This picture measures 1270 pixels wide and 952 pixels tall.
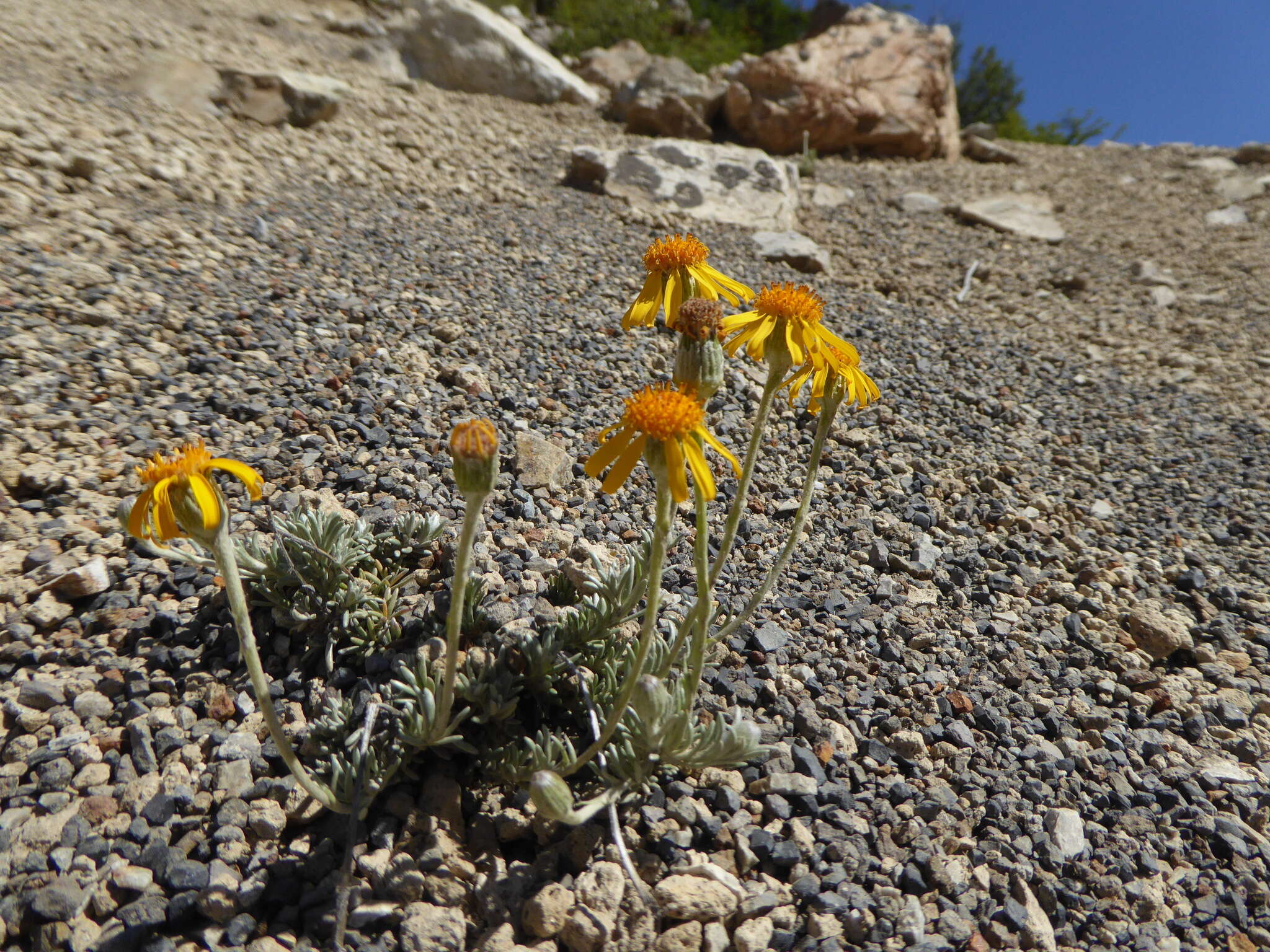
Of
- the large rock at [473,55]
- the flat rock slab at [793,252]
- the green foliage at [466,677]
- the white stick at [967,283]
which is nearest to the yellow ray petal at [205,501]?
the green foliage at [466,677]

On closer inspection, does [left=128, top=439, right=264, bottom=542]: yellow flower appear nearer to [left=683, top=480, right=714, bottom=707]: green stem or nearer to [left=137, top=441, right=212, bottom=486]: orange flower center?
[left=137, top=441, right=212, bottom=486]: orange flower center

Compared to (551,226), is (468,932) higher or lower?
lower

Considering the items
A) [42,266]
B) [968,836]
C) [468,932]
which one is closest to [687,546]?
[968,836]

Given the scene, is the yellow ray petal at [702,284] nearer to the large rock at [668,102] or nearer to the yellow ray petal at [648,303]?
the yellow ray petal at [648,303]

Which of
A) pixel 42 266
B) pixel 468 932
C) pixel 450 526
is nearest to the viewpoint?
pixel 468 932

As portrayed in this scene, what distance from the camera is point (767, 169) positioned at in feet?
23.8

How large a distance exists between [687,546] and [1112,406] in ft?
12.5

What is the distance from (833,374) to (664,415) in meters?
0.71

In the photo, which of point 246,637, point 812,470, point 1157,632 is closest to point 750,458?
point 812,470

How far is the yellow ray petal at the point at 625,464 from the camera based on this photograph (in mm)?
1781

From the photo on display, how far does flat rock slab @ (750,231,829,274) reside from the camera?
6.30 meters

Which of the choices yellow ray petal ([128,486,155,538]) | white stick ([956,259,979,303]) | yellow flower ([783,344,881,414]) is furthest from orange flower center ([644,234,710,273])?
white stick ([956,259,979,303])

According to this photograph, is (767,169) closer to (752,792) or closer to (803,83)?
(803,83)

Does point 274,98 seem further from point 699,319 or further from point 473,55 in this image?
point 699,319
